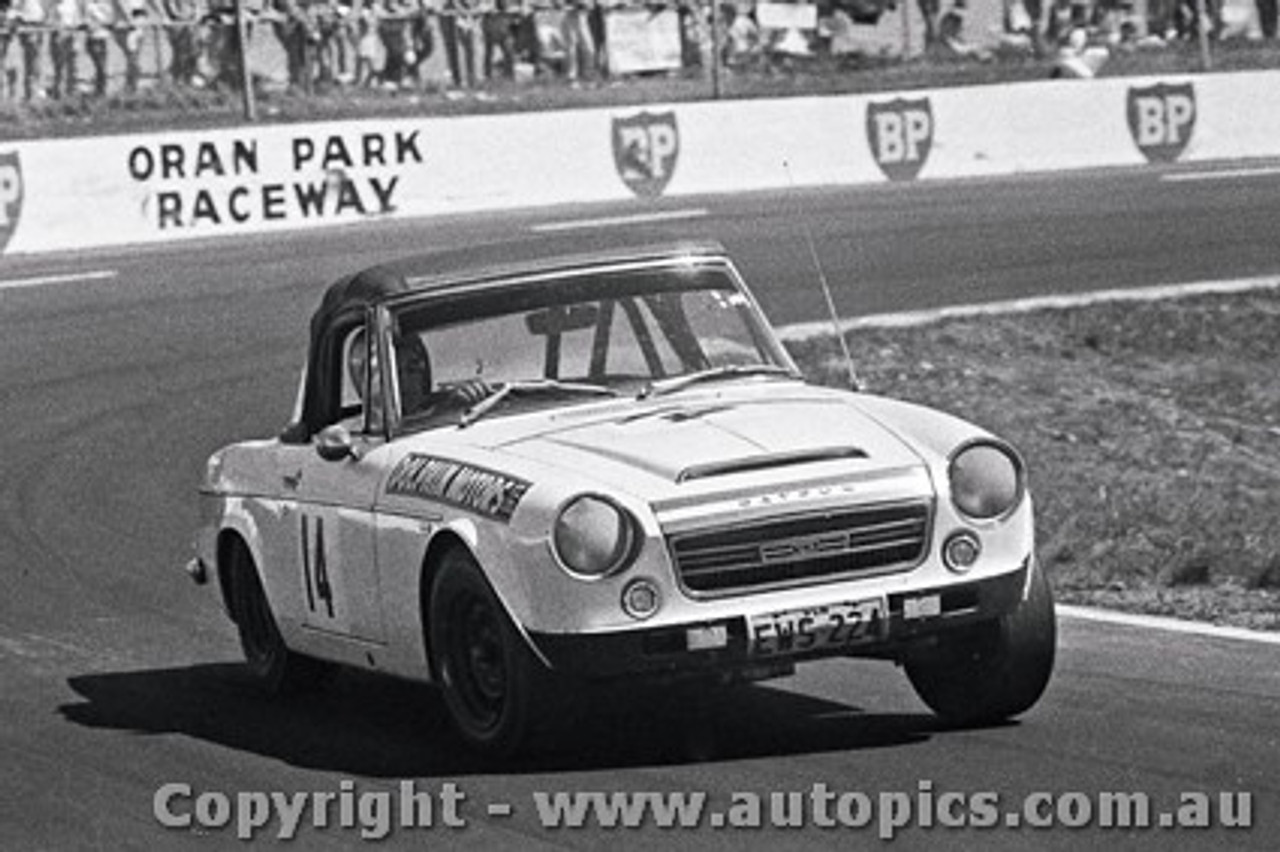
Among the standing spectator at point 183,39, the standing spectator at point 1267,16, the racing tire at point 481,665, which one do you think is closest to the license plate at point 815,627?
the racing tire at point 481,665

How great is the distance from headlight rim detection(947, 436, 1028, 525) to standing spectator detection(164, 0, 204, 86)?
20807 mm

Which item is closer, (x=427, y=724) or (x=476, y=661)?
(x=476, y=661)

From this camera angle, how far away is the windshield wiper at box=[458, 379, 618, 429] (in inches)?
334

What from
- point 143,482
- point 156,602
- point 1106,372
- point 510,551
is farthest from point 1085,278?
point 510,551

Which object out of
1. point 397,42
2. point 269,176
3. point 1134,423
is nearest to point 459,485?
point 1134,423

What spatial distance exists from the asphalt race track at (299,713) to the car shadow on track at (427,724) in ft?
0.05

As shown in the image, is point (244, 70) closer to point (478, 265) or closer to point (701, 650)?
point (478, 265)

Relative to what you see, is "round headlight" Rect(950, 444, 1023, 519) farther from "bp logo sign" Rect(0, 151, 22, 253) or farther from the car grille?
"bp logo sign" Rect(0, 151, 22, 253)

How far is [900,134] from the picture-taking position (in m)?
27.9

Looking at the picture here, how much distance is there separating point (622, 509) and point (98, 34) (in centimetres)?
2137

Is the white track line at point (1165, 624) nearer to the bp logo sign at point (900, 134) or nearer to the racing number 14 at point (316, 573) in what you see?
the racing number 14 at point (316, 573)

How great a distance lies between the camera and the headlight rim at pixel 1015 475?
7.76 metres

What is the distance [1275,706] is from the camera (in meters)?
7.98

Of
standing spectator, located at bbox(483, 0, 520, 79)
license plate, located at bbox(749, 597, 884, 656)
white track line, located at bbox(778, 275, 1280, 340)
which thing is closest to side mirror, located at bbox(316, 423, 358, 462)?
license plate, located at bbox(749, 597, 884, 656)
